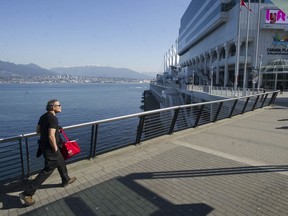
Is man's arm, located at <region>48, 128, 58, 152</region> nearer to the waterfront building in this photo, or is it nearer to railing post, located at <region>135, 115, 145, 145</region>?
railing post, located at <region>135, 115, 145, 145</region>

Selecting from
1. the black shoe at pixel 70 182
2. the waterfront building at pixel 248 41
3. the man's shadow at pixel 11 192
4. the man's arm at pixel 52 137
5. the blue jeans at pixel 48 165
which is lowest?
the man's shadow at pixel 11 192

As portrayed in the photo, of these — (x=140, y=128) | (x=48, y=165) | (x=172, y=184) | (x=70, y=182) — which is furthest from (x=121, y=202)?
(x=140, y=128)

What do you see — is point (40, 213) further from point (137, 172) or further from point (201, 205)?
point (201, 205)

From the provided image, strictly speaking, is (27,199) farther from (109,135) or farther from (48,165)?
(109,135)

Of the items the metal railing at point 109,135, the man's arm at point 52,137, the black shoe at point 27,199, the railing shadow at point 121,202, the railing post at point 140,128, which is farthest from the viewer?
the railing post at point 140,128

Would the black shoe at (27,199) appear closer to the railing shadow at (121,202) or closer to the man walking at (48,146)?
the man walking at (48,146)

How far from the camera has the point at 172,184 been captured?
452cm

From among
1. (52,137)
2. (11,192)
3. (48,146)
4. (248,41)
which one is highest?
(248,41)

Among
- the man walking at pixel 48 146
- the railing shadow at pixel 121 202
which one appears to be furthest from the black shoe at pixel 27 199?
the railing shadow at pixel 121 202

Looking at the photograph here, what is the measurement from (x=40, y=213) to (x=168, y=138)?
456 centimetres

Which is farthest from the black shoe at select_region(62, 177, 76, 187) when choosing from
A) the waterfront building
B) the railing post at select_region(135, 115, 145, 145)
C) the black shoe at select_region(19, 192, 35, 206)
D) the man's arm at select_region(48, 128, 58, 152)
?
the waterfront building

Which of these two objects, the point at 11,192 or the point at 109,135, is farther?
the point at 109,135

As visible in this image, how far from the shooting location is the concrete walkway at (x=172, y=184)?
3756 millimetres

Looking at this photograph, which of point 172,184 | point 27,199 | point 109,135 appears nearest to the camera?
point 27,199
